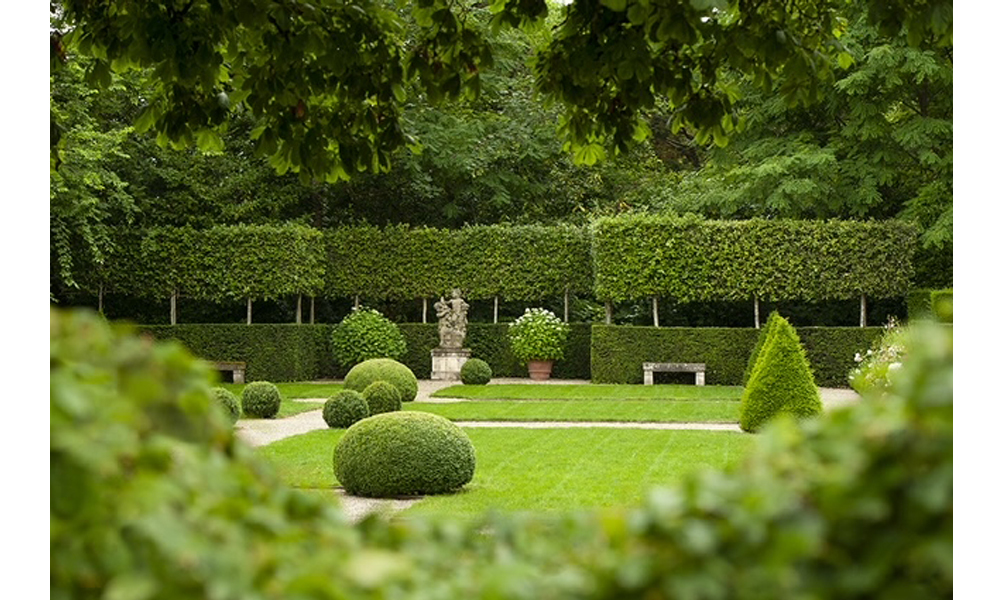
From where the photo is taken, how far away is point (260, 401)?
1530 cm

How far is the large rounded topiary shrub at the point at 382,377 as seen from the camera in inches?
677

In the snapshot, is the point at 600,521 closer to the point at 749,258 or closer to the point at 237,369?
the point at 749,258

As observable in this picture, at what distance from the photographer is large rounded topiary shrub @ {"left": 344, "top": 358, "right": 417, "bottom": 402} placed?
56.4 feet

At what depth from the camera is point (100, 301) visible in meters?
24.5

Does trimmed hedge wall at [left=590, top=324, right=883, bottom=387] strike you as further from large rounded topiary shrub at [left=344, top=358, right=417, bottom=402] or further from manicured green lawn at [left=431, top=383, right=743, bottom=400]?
large rounded topiary shrub at [left=344, top=358, right=417, bottom=402]

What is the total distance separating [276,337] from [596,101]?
1913cm

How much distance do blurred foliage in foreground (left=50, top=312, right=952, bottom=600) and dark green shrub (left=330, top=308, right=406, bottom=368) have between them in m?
22.6

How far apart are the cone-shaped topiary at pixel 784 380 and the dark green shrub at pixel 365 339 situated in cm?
1270

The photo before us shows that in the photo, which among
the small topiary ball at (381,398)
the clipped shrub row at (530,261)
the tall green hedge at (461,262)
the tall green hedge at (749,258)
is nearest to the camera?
the small topiary ball at (381,398)

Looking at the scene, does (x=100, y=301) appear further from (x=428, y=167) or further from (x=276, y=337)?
(x=428, y=167)

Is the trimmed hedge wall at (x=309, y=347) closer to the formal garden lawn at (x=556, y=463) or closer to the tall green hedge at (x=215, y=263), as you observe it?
the tall green hedge at (x=215, y=263)

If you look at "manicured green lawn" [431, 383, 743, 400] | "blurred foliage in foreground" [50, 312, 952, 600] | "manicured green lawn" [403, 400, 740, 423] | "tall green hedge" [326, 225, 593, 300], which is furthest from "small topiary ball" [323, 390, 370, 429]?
"blurred foliage in foreground" [50, 312, 952, 600]

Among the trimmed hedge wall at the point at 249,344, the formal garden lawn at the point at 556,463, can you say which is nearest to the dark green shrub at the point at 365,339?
the trimmed hedge wall at the point at 249,344
